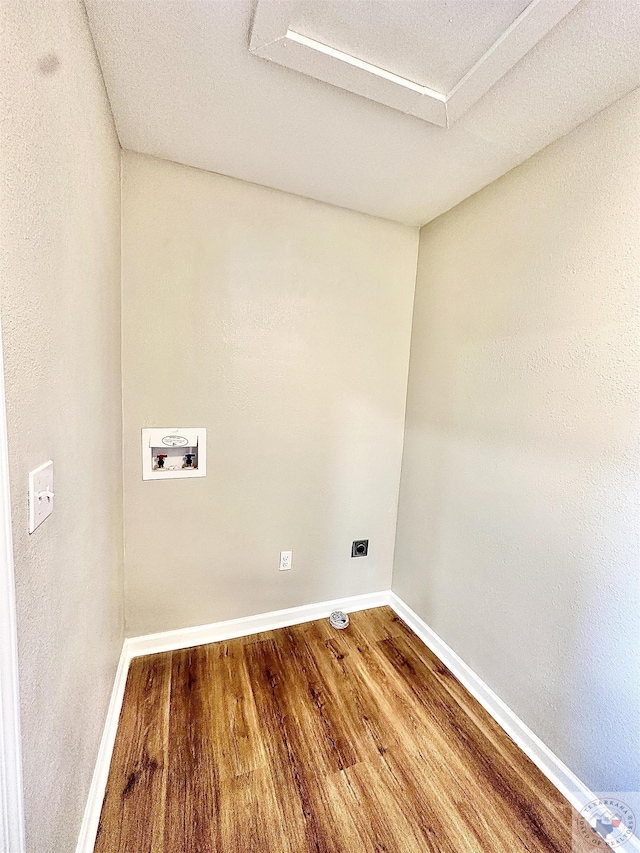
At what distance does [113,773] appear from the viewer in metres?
1.15

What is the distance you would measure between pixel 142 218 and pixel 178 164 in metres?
0.29

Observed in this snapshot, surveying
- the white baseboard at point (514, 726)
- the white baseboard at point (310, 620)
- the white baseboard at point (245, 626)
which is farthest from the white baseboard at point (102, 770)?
the white baseboard at point (514, 726)

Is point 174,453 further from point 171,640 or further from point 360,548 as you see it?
point 360,548

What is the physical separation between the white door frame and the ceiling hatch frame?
1102mm

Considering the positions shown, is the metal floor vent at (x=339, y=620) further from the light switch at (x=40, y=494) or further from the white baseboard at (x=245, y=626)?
the light switch at (x=40, y=494)

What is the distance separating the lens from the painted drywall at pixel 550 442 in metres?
1.03

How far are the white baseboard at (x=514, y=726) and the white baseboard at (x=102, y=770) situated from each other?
1.47m

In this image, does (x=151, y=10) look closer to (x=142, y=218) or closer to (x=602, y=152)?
(x=142, y=218)

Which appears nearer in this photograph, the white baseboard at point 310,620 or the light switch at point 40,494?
the light switch at point 40,494

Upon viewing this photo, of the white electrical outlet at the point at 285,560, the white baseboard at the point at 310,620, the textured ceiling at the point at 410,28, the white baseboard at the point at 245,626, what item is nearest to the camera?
the textured ceiling at the point at 410,28

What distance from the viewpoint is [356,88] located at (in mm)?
1046

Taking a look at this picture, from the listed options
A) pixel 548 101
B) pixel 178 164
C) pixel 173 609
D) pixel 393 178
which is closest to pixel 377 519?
pixel 173 609

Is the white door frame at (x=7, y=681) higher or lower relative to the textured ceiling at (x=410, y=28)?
lower

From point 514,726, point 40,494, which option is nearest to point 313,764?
point 514,726
